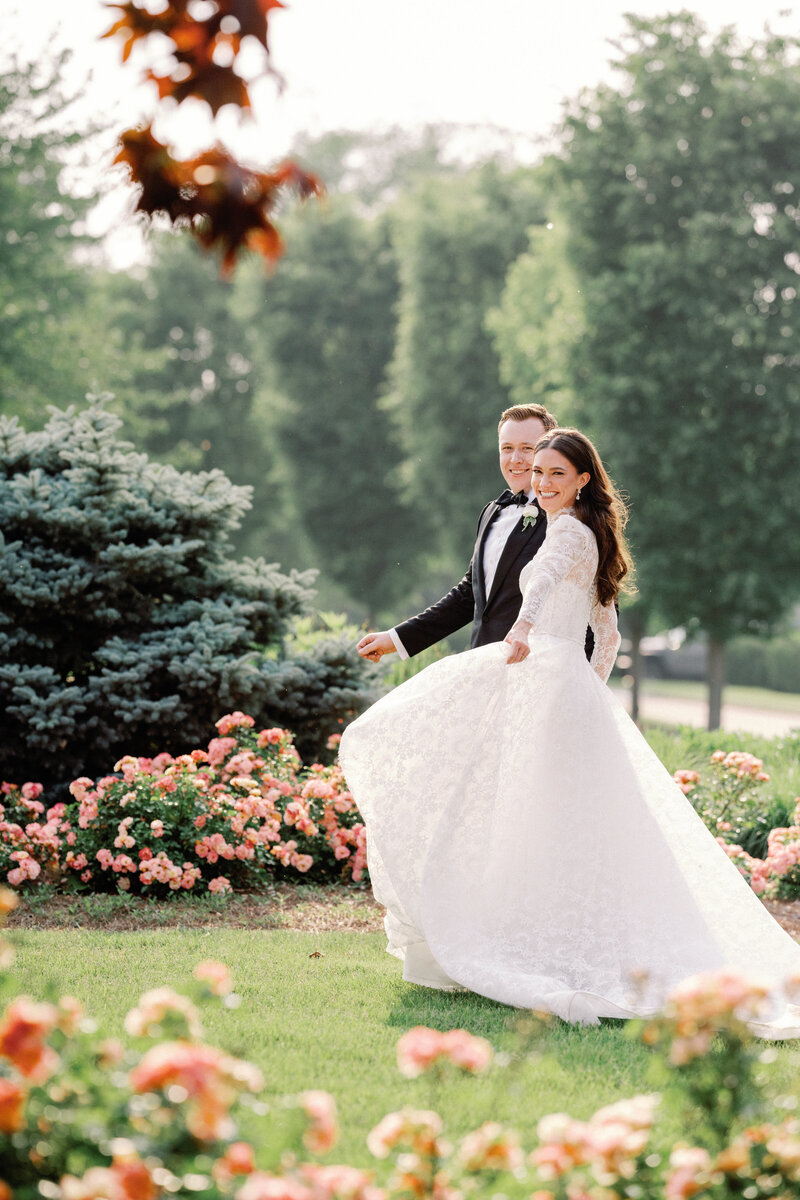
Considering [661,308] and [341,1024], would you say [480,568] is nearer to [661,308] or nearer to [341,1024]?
[341,1024]

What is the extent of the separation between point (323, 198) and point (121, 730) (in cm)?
537

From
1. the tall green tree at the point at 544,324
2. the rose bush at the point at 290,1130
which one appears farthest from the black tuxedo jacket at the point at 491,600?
the tall green tree at the point at 544,324

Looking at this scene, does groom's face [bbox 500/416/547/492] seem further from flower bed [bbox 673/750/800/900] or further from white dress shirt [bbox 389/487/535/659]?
flower bed [bbox 673/750/800/900]

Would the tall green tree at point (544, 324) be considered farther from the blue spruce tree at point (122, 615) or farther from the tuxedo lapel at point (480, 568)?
the tuxedo lapel at point (480, 568)

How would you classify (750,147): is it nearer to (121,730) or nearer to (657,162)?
(657,162)

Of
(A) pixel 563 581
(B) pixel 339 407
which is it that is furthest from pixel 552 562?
(B) pixel 339 407

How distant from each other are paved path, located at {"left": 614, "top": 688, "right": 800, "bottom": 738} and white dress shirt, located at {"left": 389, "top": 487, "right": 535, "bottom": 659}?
54.0 feet

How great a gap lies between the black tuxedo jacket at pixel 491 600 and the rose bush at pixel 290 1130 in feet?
9.64

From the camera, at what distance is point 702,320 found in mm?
15969

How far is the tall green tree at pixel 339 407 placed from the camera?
28.4m

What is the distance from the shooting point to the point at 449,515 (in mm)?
24547

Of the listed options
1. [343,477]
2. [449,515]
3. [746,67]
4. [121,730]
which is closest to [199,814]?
[121,730]

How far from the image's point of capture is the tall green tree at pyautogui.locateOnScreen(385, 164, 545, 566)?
24000 mm

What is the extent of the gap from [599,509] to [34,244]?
14829 mm
